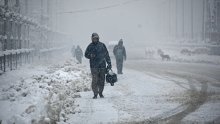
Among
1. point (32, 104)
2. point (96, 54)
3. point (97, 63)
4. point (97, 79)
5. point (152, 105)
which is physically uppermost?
point (96, 54)

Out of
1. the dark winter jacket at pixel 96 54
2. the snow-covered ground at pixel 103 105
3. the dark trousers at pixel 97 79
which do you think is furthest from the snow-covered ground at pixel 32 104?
the dark winter jacket at pixel 96 54

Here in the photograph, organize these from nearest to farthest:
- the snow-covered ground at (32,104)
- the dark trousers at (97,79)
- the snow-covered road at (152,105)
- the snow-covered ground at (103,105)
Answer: the snow-covered ground at (32,104) → the snow-covered ground at (103,105) → the snow-covered road at (152,105) → the dark trousers at (97,79)

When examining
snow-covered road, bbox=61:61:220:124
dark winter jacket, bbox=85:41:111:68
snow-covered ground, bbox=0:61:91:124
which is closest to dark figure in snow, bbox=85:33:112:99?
dark winter jacket, bbox=85:41:111:68

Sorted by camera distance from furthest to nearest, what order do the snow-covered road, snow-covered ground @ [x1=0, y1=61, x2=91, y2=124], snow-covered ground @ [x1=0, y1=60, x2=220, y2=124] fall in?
the snow-covered road → snow-covered ground @ [x1=0, y1=60, x2=220, y2=124] → snow-covered ground @ [x1=0, y1=61, x2=91, y2=124]

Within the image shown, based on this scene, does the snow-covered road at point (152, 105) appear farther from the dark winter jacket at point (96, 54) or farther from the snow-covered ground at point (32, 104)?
the dark winter jacket at point (96, 54)

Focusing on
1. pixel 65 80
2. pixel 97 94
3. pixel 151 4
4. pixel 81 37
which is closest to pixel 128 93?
pixel 97 94

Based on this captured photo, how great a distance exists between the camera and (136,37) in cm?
15638

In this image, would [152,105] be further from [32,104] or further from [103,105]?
[32,104]

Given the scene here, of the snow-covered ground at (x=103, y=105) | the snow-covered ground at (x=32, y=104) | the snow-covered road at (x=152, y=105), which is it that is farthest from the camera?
the snow-covered road at (x=152, y=105)

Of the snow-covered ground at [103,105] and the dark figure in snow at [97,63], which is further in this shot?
the dark figure in snow at [97,63]

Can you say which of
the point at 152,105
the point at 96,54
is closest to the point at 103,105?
the point at 152,105

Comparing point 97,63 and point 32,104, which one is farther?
point 97,63

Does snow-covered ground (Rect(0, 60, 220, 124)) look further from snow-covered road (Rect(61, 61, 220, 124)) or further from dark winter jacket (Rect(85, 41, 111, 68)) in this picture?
dark winter jacket (Rect(85, 41, 111, 68))

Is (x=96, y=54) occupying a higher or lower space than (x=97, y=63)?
higher
